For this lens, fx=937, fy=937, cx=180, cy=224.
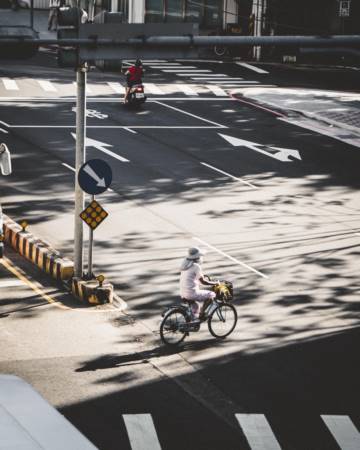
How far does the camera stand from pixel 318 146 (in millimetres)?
34906

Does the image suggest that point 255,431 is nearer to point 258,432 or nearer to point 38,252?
point 258,432

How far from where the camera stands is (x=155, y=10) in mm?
59906

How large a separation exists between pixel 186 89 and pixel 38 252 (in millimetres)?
25641

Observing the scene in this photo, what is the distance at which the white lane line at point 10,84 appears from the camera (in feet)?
141

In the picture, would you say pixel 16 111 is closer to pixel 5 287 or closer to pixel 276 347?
pixel 5 287

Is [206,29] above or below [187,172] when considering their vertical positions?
above

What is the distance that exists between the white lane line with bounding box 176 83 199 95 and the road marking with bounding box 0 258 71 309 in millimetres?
24192

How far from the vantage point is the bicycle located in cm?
1680

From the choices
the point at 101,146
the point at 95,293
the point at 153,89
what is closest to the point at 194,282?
the point at 95,293

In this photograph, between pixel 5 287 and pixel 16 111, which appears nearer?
pixel 5 287

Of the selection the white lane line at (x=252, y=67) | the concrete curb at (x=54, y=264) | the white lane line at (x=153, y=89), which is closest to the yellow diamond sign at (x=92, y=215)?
the concrete curb at (x=54, y=264)

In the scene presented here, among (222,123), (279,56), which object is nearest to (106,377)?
(222,123)

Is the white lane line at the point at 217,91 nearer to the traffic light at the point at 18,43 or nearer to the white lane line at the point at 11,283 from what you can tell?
the white lane line at the point at 11,283

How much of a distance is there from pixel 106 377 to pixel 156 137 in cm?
2005
